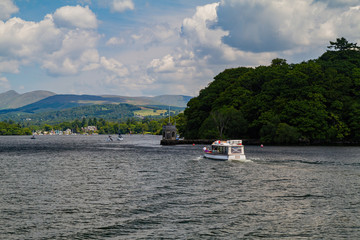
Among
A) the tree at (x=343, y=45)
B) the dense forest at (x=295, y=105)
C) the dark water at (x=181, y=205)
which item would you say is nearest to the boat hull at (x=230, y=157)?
the dark water at (x=181, y=205)

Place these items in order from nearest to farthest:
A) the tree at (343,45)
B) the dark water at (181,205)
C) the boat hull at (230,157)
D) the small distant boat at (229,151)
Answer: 1. the dark water at (181,205)
2. the boat hull at (230,157)
3. the small distant boat at (229,151)
4. the tree at (343,45)

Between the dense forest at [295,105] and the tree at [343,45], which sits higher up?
the tree at [343,45]

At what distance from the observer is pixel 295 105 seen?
143875 mm

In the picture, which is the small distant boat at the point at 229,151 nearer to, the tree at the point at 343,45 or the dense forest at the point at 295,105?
the dense forest at the point at 295,105

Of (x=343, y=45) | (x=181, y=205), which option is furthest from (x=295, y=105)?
(x=181, y=205)

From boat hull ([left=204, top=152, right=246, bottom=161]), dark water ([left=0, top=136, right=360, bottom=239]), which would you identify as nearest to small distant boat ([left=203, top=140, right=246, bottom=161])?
boat hull ([left=204, top=152, right=246, bottom=161])

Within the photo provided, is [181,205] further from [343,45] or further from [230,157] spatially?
[343,45]

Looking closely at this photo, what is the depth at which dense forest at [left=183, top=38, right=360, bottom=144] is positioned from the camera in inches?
5551

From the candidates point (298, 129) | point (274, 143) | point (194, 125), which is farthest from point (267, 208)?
point (194, 125)

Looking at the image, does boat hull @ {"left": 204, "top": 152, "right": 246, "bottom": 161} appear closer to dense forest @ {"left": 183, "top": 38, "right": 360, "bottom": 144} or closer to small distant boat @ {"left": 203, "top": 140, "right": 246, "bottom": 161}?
small distant boat @ {"left": 203, "top": 140, "right": 246, "bottom": 161}

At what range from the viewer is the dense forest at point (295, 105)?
141m

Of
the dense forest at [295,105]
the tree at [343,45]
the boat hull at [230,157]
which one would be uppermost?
the tree at [343,45]

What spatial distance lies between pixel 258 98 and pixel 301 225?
5123 inches

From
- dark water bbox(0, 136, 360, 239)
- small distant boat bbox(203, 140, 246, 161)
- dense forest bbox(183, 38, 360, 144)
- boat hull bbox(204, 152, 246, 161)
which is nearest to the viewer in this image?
dark water bbox(0, 136, 360, 239)
